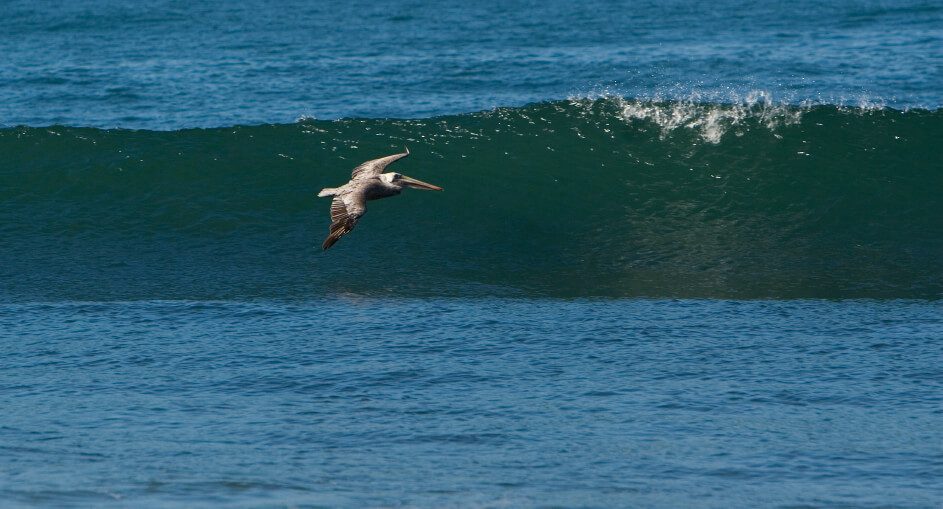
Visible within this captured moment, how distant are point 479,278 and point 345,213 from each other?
3.20 meters

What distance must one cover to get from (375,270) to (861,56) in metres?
12.6

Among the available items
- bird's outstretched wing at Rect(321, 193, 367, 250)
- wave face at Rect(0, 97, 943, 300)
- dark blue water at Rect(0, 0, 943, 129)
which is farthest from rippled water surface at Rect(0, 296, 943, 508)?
dark blue water at Rect(0, 0, 943, 129)

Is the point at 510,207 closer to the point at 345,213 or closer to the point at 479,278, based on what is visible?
the point at 479,278

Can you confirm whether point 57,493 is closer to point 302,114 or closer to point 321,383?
point 321,383

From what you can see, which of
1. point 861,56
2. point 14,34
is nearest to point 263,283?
point 861,56

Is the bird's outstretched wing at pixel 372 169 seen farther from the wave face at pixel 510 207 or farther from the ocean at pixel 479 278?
the wave face at pixel 510 207

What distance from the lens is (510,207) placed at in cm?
1466

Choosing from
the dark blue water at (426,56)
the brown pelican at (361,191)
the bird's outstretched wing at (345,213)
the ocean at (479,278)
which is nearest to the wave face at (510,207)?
the ocean at (479,278)

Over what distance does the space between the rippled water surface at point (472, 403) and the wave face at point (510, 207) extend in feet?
2.94

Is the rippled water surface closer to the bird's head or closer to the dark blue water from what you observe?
the bird's head

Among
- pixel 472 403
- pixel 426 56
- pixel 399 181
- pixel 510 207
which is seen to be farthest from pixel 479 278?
pixel 426 56

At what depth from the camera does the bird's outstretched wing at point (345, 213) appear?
903 centimetres

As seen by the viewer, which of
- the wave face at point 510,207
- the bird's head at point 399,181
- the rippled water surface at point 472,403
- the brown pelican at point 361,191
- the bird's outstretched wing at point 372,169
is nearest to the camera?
the rippled water surface at point 472,403

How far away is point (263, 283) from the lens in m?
12.3
